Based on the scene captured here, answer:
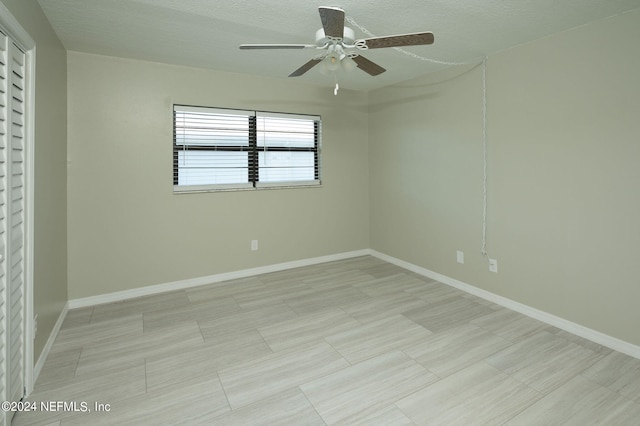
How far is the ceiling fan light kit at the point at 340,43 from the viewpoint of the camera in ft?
5.69

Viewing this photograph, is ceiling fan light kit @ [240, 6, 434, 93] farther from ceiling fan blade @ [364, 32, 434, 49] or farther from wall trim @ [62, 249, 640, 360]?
wall trim @ [62, 249, 640, 360]

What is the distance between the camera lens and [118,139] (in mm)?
3311

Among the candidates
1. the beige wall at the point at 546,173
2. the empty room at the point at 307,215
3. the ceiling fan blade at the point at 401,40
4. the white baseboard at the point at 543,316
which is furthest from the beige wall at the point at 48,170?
the white baseboard at the point at 543,316

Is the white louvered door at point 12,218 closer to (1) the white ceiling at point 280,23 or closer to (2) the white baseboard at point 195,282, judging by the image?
(1) the white ceiling at point 280,23

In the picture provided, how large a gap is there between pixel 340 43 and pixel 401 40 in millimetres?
394

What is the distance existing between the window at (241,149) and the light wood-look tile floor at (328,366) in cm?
140

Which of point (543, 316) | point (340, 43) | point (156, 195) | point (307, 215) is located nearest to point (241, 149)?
point (156, 195)

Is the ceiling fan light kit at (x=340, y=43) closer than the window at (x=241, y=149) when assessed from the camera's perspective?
Yes

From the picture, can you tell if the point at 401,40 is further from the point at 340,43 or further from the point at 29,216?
the point at 29,216

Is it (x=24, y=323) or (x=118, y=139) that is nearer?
(x=24, y=323)

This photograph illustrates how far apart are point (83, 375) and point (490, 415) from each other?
96.6 inches

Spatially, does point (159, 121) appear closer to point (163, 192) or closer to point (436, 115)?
point (163, 192)

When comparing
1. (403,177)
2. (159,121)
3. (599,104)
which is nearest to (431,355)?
(599,104)

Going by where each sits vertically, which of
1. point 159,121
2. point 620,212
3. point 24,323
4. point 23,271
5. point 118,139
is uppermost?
point 159,121
